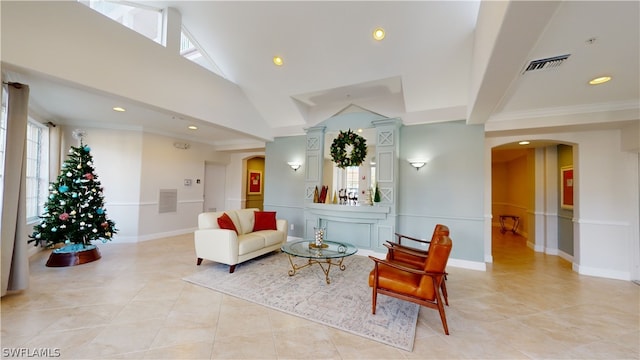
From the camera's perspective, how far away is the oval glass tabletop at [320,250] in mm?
3398

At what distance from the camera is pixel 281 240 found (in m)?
4.83

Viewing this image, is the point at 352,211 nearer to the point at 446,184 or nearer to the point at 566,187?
the point at 446,184

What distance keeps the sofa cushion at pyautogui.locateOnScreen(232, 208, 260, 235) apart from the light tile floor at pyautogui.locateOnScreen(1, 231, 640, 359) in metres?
1.22

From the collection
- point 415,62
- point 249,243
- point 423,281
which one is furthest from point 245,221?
point 415,62

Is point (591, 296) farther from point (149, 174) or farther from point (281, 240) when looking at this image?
point (149, 174)

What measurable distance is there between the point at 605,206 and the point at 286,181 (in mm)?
6043

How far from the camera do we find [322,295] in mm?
3047

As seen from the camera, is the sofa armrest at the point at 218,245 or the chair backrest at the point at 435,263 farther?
the sofa armrest at the point at 218,245

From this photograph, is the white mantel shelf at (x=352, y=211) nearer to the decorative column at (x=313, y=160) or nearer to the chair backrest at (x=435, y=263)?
the decorative column at (x=313, y=160)

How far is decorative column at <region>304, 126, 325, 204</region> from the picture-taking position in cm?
543

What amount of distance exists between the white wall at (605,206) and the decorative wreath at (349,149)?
11.7 feet

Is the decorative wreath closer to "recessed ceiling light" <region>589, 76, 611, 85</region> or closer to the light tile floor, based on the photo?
the light tile floor

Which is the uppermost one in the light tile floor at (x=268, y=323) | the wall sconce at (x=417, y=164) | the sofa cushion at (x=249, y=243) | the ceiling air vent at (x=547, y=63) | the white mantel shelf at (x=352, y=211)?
the ceiling air vent at (x=547, y=63)

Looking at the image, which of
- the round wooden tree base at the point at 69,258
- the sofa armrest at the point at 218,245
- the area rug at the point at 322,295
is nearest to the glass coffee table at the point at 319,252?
the area rug at the point at 322,295
